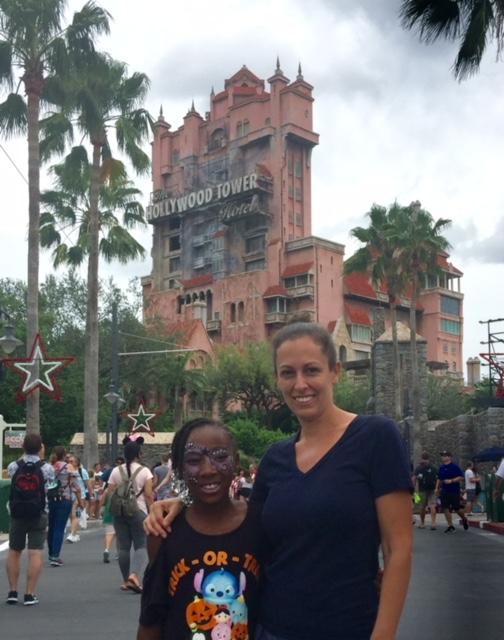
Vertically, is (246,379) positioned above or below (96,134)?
below

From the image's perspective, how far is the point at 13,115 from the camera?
2412cm

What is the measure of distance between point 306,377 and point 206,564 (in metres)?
0.61

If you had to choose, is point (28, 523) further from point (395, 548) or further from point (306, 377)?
point (395, 548)

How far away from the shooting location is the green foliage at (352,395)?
202 ft

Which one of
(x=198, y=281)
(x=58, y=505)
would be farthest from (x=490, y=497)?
(x=198, y=281)

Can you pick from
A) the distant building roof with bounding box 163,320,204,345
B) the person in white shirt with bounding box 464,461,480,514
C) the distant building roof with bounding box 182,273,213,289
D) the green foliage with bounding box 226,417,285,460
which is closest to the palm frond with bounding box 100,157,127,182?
the person in white shirt with bounding box 464,461,480,514

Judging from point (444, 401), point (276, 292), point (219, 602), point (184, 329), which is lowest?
point (219, 602)

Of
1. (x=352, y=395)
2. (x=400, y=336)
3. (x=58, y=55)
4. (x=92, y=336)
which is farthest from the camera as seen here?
(x=352, y=395)

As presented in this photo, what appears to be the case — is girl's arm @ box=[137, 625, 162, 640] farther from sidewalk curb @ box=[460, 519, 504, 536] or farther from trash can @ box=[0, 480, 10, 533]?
sidewalk curb @ box=[460, 519, 504, 536]

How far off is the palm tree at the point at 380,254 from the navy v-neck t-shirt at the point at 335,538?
121 feet

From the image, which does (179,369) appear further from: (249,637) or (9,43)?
(249,637)

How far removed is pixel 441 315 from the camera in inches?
3516

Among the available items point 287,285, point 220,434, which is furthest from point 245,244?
point 220,434

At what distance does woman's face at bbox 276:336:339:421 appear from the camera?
9.27 ft
